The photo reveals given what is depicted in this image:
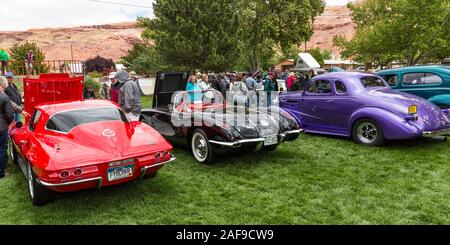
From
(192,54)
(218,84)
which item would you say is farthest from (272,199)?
(192,54)

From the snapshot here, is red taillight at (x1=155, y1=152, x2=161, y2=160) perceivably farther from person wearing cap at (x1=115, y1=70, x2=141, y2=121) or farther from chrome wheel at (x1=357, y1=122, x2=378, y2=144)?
chrome wheel at (x1=357, y1=122, x2=378, y2=144)

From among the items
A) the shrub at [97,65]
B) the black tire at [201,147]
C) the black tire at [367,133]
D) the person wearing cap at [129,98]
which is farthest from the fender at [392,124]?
the shrub at [97,65]

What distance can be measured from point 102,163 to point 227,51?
1866 centimetres

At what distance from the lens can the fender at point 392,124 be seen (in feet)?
21.1

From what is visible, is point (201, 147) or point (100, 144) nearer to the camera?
point (100, 144)

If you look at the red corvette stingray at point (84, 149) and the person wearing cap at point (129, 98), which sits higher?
the person wearing cap at point (129, 98)

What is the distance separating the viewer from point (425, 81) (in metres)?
8.61

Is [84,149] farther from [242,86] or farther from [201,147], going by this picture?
[242,86]

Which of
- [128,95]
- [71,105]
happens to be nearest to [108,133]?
[71,105]

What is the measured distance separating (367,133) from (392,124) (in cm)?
73

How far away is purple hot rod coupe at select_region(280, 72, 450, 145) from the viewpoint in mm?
6621

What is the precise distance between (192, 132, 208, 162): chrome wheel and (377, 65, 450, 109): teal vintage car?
19.1 ft

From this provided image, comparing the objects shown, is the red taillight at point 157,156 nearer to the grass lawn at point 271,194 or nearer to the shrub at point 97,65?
the grass lawn at point 271,194

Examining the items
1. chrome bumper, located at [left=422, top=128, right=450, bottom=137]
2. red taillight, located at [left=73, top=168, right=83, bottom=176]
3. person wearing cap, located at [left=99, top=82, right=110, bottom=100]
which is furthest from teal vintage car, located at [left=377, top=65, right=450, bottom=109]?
person wearing cap, located at [left=99, top=82, right=110, bottom=100]
